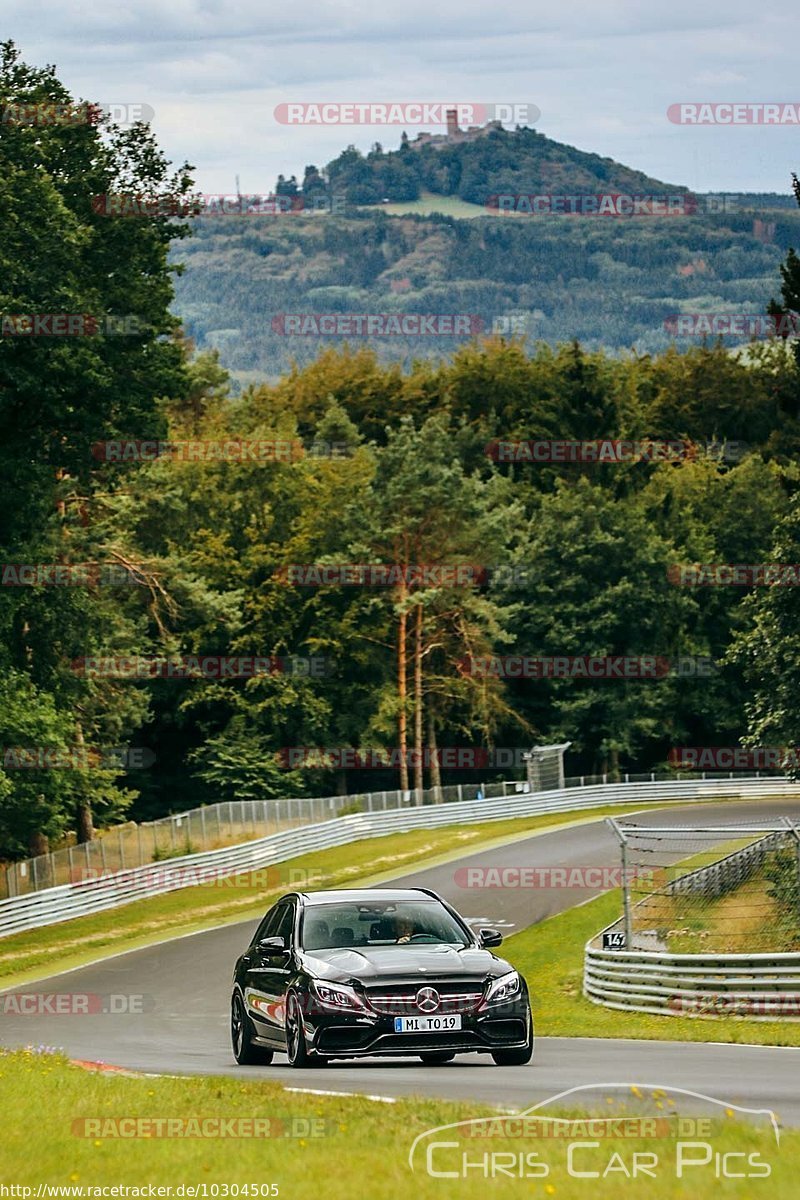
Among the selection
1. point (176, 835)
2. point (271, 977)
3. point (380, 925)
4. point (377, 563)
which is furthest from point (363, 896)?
point (377, 563)

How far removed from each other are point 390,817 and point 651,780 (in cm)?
1896

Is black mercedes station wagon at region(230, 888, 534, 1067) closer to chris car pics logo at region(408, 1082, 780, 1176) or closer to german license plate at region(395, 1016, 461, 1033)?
german license plate at region(395, 1016, 461, 1033)

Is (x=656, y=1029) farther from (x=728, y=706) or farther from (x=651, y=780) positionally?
(x=728, y=706)

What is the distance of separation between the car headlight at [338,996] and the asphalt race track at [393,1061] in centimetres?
55

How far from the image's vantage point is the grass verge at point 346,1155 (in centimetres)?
794

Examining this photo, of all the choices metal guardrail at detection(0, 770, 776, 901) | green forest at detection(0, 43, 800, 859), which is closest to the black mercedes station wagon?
green forest at detection(0, 43, 800, 859)

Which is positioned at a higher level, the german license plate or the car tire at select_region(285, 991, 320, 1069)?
the german license plate

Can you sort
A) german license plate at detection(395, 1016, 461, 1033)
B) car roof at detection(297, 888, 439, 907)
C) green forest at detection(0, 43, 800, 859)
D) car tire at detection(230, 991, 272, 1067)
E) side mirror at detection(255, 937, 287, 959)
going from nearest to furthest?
german license plate at detection(395, 1016, 461, 1033)
side mirror at detection(255, 937, 287, 959)
car roof at detection(297, 888, 439, 907)
car tire at detection(230, 991, 272, 1067)
green forest at detection(0, 43, 800, 859)

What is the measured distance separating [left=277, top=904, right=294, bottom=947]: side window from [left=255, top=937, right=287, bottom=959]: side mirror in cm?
5

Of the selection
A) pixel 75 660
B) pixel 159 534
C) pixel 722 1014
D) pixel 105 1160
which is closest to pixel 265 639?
pixel 159 534

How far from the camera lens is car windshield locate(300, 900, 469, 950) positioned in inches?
608

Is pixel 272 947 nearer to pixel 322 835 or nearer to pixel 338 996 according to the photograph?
pixel 338 996

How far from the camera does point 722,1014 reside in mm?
22781

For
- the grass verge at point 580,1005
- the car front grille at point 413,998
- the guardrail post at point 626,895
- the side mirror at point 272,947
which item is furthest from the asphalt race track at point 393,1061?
the guardrail post at point 626,895
